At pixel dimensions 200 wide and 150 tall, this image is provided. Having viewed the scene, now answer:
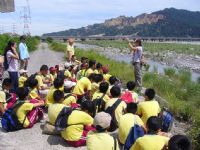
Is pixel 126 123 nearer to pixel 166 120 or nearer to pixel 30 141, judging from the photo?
pixel 166 120

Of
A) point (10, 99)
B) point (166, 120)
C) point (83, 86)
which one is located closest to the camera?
point (166, 120)

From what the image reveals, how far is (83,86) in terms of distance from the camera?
31.5 feet

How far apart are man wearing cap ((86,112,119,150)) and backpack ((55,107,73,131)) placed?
1380mm

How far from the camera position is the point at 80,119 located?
720cm

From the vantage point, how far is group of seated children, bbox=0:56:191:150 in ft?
18.8

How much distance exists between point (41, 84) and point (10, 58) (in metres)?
1.51

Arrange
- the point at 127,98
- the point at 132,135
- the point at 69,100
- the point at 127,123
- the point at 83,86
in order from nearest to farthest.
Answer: the point at 132,135
the point at 127,123
the point at 69,100
the point at 127,98
the point at 83,86

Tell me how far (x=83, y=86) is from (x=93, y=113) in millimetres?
1993

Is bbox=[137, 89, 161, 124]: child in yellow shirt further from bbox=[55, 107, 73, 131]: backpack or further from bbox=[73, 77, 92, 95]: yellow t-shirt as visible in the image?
bbox=[73, 77, 92, 95]: yellow t-shirt

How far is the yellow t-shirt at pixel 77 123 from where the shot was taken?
720 centimetres

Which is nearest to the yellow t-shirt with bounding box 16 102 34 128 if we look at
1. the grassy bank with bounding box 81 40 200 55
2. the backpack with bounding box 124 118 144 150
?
the backpack with bounding box 124 118 144 150

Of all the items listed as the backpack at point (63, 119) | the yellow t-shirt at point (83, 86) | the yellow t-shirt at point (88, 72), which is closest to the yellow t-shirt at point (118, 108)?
the backpack at point (63, 119)

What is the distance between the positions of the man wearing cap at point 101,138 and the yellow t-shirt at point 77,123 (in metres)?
1.19

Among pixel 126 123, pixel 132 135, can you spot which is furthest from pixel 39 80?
pixel 132 135
